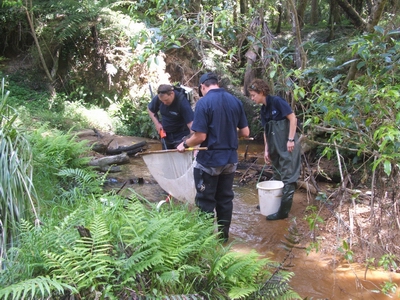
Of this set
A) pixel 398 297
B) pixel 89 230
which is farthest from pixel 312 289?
pixel 89 230

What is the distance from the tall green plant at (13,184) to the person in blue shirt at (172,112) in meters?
2.13

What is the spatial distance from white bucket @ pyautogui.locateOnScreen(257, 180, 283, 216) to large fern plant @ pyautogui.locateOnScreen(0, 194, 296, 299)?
2.07 meters

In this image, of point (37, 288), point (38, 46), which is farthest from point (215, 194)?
point (38, 46)

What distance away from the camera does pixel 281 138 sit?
17.1ft

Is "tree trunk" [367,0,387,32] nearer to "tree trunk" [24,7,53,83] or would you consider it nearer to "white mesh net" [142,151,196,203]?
"white mesh net" [142,151,196,203]

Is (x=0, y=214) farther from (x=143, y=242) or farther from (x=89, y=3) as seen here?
(x=89, y=3)

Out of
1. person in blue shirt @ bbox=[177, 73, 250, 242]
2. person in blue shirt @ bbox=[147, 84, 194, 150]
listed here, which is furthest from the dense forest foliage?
person in blue shirt @ bbox=[147, 84, 194, 150]

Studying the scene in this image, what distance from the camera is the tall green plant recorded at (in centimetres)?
306

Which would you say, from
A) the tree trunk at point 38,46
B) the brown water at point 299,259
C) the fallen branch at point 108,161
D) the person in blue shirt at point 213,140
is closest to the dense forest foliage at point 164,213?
the brown water at point 299,259

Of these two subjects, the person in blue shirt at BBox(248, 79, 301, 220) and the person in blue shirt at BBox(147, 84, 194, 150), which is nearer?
the person in blue shirt at BBox(248, 79, 301, 220)

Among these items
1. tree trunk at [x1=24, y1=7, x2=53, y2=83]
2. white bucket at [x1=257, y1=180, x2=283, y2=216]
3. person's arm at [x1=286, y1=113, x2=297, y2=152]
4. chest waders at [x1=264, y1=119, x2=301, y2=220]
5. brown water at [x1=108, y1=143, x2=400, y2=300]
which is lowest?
brown water at [x1=108, y1=143, x2=400, y2=300]

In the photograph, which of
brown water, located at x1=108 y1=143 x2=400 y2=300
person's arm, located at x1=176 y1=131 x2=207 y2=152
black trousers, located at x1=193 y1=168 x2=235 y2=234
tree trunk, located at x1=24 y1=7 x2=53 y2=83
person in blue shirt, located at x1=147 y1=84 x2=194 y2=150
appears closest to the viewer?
brown water, located at x1=108 y1=143 x2=400 y2=300

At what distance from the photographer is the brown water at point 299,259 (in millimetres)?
3660

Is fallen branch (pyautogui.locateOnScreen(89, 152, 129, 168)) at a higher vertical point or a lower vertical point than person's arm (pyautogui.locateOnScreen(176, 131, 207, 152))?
lower
